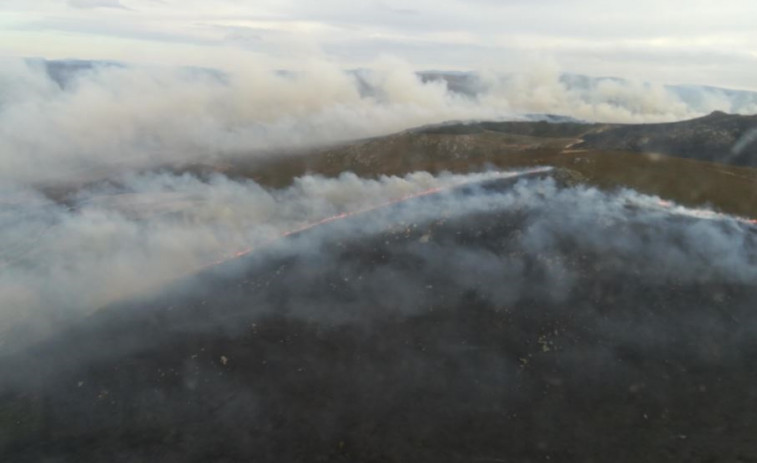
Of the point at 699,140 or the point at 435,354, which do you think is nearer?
the point at 435,354

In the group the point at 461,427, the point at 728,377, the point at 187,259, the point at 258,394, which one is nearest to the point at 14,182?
the point at 187,259

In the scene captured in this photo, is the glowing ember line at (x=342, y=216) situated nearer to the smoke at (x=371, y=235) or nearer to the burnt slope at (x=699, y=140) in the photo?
the smoke at (x=371, y=235)

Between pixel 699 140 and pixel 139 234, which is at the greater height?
pixel 699 140

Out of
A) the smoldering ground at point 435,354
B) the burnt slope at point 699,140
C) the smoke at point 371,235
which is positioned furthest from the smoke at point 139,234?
the burnt slope at point 699,140

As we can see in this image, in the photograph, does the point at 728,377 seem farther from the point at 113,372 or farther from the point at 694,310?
the point at 113,372

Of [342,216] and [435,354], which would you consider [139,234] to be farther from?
[435,354]

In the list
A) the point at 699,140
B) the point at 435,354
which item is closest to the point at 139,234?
the point at 435,354

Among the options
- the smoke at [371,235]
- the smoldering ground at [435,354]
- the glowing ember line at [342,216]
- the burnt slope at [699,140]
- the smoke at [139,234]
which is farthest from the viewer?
the burnt slope at [699,140]

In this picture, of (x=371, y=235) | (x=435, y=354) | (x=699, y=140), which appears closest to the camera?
(x=435, y=354)
